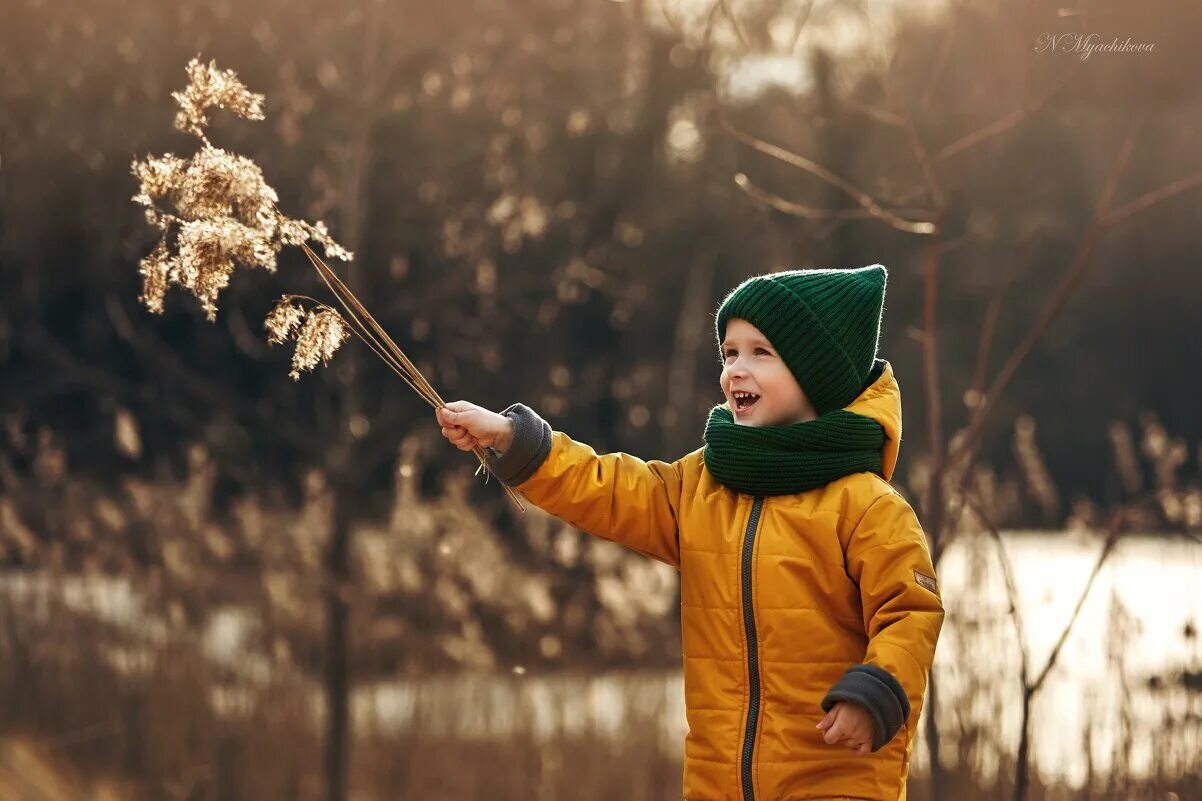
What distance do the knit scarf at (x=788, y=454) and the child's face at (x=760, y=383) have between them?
0.05 meters

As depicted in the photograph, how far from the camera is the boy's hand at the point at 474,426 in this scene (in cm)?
205

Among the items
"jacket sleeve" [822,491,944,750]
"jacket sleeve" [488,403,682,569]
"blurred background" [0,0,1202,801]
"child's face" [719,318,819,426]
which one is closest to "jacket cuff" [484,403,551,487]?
"jacket sleeve" [488,403,682,569]

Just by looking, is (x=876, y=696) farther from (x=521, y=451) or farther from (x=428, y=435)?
(x=428, y=435)

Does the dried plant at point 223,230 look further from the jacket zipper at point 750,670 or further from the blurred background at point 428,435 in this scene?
the blurred background at point 428,435

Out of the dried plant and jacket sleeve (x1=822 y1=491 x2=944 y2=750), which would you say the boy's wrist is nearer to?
the dried plant

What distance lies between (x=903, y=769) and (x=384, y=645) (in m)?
4.11

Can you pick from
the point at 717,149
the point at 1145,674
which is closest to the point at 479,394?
the point at 1145,674

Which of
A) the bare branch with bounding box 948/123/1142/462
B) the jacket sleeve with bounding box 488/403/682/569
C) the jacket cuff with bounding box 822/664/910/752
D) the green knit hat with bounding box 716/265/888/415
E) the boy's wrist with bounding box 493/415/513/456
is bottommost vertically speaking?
the jacket cuff with bounding box 822/664/910/752

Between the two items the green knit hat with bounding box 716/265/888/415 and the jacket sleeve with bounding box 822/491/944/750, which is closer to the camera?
the jacket sleeve with bounding box 822/491/944/750

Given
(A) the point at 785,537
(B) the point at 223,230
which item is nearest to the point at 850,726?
(A) the point at 785,537

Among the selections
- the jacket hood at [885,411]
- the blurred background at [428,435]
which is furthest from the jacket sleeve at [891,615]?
the blurred background at [428,435]

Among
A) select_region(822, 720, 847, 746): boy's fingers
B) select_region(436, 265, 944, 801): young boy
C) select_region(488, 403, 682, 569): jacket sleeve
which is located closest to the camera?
select_region(822, 720, 847, 746): boy's fingers

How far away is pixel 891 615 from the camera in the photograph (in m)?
1.96

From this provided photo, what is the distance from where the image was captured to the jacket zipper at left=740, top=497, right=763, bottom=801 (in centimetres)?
201
